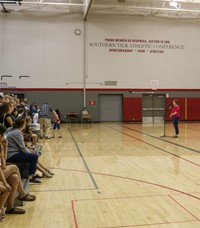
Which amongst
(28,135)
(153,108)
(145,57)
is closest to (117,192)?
(28,135)

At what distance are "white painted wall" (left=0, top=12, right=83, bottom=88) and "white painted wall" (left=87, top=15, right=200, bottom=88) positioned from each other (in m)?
1.15

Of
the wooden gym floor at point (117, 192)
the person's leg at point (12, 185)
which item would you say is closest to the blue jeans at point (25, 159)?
the wooden gym floor at point (117, 192)

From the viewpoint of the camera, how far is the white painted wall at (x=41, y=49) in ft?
65.4

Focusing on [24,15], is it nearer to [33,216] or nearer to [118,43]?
[118,43]

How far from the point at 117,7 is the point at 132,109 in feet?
22.6

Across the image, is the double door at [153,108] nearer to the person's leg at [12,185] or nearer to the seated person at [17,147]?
the seated person at [17,147]

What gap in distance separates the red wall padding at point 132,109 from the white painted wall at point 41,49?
3716 mm

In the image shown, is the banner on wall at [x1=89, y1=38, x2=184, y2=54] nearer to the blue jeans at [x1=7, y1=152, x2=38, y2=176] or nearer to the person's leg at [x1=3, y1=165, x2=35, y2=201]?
the blue jeans at [x1=7, y1=152, x2=38, y2=176]

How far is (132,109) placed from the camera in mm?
21438

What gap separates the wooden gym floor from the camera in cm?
380

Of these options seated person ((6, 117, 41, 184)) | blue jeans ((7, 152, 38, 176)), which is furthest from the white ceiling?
blue jeans ((7, 152, 38, 176))

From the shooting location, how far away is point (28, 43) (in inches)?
790

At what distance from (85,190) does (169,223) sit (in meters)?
1.80

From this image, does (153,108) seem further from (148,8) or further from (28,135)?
(28,135)
